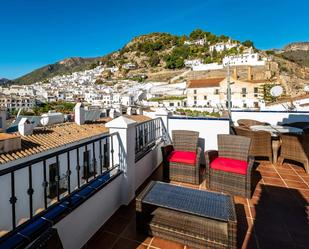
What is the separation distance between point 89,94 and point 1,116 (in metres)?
51.0

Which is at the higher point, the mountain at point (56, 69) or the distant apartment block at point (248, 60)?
the mountain at point (56, 69)

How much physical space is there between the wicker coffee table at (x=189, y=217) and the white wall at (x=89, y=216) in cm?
43

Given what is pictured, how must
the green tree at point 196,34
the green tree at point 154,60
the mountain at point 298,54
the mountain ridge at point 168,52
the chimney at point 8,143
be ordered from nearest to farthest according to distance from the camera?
the chimney at point 8,143, the mountain at point 298,54, the mountain ridge at point 168,52, the green tree at point 154,60, the green tree at point 196,34

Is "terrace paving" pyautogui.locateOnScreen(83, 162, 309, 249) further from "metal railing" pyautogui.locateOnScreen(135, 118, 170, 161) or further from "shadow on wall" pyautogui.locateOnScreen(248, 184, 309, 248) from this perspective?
"metal railing" pyautogui.locateOnScreen(135, 118, 170, 161)

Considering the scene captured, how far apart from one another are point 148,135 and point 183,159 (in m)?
0.83

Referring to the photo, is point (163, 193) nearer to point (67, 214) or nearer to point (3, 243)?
point (67, 214)

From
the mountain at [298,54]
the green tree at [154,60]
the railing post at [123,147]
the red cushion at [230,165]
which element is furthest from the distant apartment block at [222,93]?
the green tree at [154,60]

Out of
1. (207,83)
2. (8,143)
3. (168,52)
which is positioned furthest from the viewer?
(168,52)

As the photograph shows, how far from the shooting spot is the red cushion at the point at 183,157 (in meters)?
3.09

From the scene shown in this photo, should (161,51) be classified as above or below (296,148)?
above

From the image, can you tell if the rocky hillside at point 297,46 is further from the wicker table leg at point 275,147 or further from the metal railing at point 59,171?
the metal railing at point 59,171

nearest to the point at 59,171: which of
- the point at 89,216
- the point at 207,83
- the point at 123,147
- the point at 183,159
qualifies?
the point at 89,216

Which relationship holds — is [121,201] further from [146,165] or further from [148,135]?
[148,135]

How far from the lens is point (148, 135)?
3639 mm
